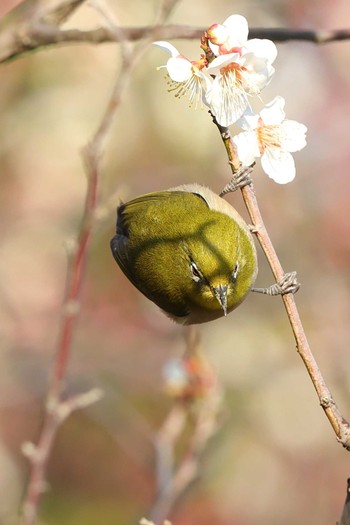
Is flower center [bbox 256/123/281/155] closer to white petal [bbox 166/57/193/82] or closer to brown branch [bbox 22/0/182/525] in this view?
white petal [bbox 166/57/193/82]

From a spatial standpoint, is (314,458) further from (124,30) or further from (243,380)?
(124,30)

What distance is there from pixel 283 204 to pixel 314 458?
1812mm

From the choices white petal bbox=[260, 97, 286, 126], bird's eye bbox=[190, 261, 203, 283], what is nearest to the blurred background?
bird's eye bbox=[190, 261, 203, 283]

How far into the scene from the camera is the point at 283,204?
634 centimetres

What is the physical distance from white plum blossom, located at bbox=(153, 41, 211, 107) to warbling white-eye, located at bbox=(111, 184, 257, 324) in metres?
1.17

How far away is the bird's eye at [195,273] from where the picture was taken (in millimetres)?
3629

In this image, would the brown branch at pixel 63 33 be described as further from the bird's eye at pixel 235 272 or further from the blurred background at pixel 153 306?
the blurred background at pixel 153 306

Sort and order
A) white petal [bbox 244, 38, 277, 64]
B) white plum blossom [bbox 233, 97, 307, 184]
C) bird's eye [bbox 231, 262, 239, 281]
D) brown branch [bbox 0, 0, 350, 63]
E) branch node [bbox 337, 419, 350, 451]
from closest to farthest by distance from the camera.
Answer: branch node [bbox 337, 419, 350, 451] < white petal [bbox 244, 38, 277, 64] < white plum blossom [bbox 233, 97, 307, 184] < brown branch [bbox 0, 0, 350, 63] < bird's eye [bbox 231, 262, 239, 281]

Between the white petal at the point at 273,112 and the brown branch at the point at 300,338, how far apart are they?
0.45 feet

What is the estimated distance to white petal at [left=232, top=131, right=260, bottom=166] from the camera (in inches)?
101

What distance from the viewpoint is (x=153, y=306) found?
6.59 metres

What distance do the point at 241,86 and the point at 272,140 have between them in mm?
226

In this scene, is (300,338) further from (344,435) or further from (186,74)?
(186,74)

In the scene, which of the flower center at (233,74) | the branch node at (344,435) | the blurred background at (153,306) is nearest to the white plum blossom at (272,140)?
the flower center at (233,74)
